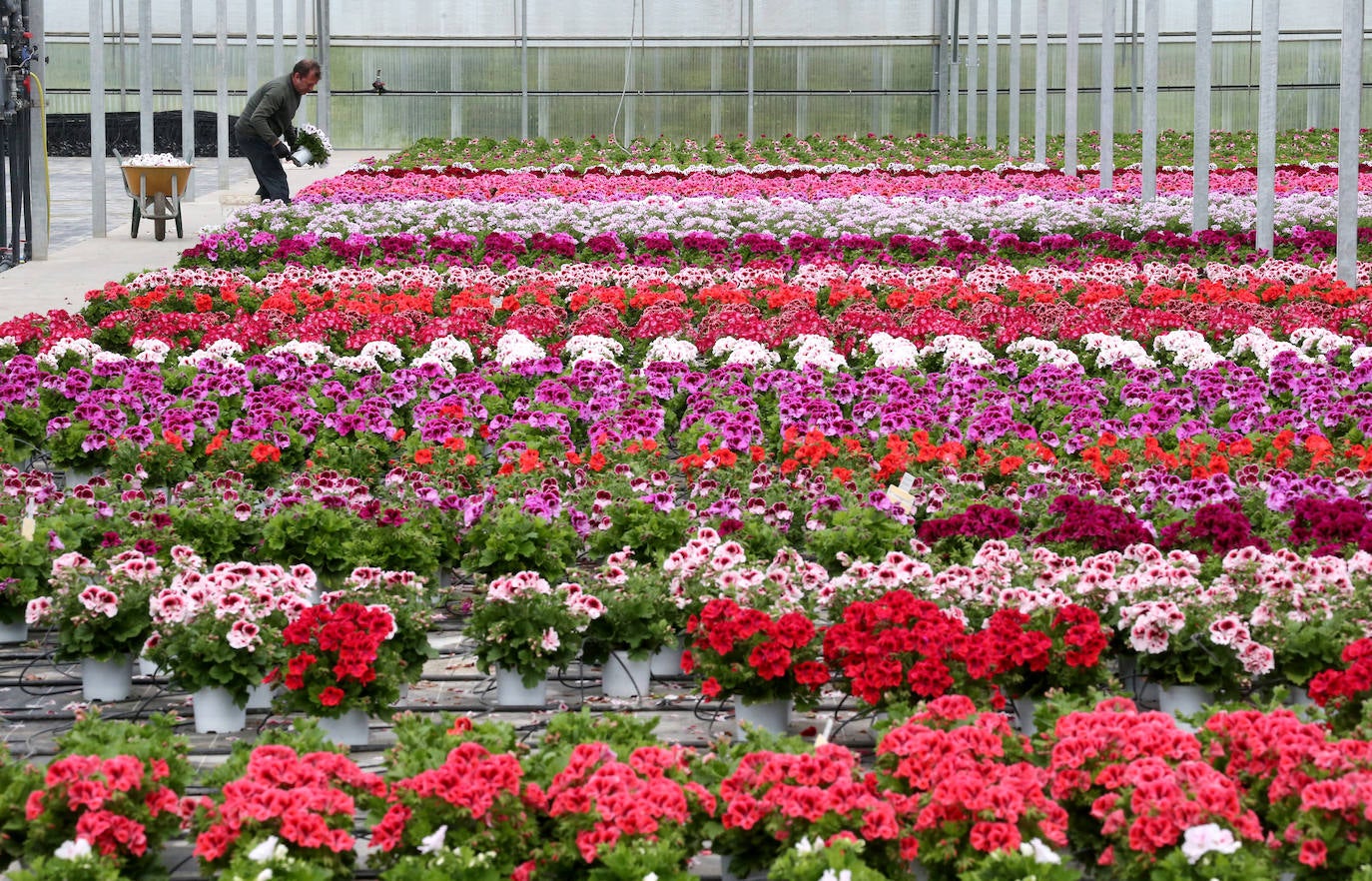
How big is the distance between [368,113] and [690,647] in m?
33.1

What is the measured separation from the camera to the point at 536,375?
344 inches

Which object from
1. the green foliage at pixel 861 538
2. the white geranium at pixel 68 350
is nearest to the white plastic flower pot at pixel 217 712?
the green foliage at pixel 861 538

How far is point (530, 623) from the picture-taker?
5000 millimetres

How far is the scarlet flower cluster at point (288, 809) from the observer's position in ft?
11.7

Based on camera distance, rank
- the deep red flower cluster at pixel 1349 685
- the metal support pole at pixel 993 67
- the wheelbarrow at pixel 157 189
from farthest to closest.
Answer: the metal support pole at pixel 993 67
the wheelbarrow at pixel 157 189
the deep red flower cluster at pixel 1349 685

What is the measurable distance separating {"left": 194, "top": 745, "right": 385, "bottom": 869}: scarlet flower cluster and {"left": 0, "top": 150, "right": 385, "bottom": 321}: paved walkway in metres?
9.44

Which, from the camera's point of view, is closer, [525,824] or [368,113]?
[525,824]

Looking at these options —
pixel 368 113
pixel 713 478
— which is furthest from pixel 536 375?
pixel 368 113

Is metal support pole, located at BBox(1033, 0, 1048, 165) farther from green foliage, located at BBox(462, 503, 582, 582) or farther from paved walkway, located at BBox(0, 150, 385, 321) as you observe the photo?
green foliage, located at BBox(462, 503, 582, 582)

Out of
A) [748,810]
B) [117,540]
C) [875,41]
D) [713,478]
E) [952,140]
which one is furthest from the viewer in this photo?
[875,41]

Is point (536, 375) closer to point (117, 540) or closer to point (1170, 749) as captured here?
point (117, 540)

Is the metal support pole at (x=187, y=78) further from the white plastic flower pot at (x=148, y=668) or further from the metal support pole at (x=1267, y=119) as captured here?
the white plastic flower pot at (x=148, y=668)

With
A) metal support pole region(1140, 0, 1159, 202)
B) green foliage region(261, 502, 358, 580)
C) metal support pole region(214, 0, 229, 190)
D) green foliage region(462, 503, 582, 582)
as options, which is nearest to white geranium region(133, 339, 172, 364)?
green foliage region(261, 502, 358, 580)

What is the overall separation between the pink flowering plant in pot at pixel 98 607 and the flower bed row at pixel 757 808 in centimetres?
111
